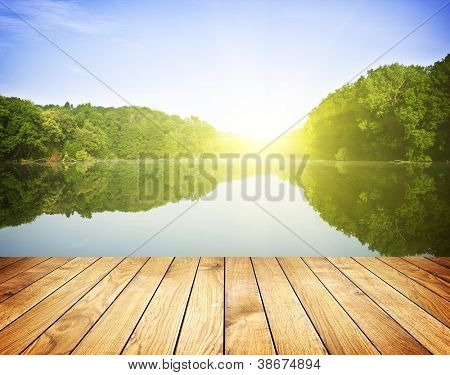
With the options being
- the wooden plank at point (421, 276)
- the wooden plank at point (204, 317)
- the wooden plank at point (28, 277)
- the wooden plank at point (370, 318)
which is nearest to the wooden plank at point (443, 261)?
the wooden plank at point (421, 276)

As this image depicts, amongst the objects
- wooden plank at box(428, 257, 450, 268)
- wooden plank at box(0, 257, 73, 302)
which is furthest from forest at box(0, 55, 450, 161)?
wooden plank at box(0, 257, 73, 302)

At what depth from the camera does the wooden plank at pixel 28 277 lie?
7.81 feet

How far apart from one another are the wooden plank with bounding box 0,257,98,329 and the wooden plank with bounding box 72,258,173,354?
0.49 meters

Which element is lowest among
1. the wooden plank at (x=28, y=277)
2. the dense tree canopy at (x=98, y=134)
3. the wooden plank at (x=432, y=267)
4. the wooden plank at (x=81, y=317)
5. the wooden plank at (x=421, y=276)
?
the wooden plank at (x=28, y=277)

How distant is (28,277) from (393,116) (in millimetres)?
38717

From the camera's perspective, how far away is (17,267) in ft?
9.56

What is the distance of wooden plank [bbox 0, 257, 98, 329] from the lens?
203cm

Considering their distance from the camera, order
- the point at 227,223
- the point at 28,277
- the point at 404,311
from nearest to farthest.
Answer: the point at 404,311 → the point at 28,277 → the point at 227,223

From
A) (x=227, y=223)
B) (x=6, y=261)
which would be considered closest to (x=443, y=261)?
(x=6, y=261)

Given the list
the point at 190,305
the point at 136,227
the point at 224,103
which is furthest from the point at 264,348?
the point at 224,103

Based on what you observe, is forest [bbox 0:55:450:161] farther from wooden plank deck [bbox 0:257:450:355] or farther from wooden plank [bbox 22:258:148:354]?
wooden plank [bbox 22:258:148:354]

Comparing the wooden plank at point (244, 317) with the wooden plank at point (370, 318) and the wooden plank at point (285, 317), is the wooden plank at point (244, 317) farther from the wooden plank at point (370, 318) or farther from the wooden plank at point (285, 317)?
the wooden plank at point (370, 318)

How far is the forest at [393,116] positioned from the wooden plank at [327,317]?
115ft

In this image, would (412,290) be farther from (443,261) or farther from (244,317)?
(244,317)
